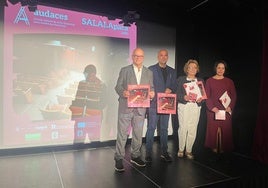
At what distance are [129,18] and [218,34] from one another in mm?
1660

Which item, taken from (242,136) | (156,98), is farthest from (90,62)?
(242,136)

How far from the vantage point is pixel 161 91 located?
3.33m

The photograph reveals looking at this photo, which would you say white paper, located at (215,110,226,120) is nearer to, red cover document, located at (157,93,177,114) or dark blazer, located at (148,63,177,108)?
red cover document, located at (157,93,177,114)

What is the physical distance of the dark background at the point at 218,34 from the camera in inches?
147

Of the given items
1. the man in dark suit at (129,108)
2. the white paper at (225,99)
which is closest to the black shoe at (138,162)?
the man in dark suit at (129,108)

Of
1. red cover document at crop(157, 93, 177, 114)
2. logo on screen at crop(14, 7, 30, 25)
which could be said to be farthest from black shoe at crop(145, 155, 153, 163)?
logo on screen at crop(14, 7, 30, 25)

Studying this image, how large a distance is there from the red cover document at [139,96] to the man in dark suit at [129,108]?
0.15 feet

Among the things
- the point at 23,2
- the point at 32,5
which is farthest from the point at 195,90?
the point at 23,2

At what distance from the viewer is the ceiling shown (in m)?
3.73

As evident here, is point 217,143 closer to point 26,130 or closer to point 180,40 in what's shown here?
point 180,40

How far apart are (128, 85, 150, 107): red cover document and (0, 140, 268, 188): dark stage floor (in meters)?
0.81

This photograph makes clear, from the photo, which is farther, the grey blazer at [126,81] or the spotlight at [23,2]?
the spotlight at [23,2]

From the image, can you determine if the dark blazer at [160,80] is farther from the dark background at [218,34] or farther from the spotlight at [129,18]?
the dark background at [218,34]

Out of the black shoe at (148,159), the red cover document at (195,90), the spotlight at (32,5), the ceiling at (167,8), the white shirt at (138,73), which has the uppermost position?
the ceiling at (167,8)
